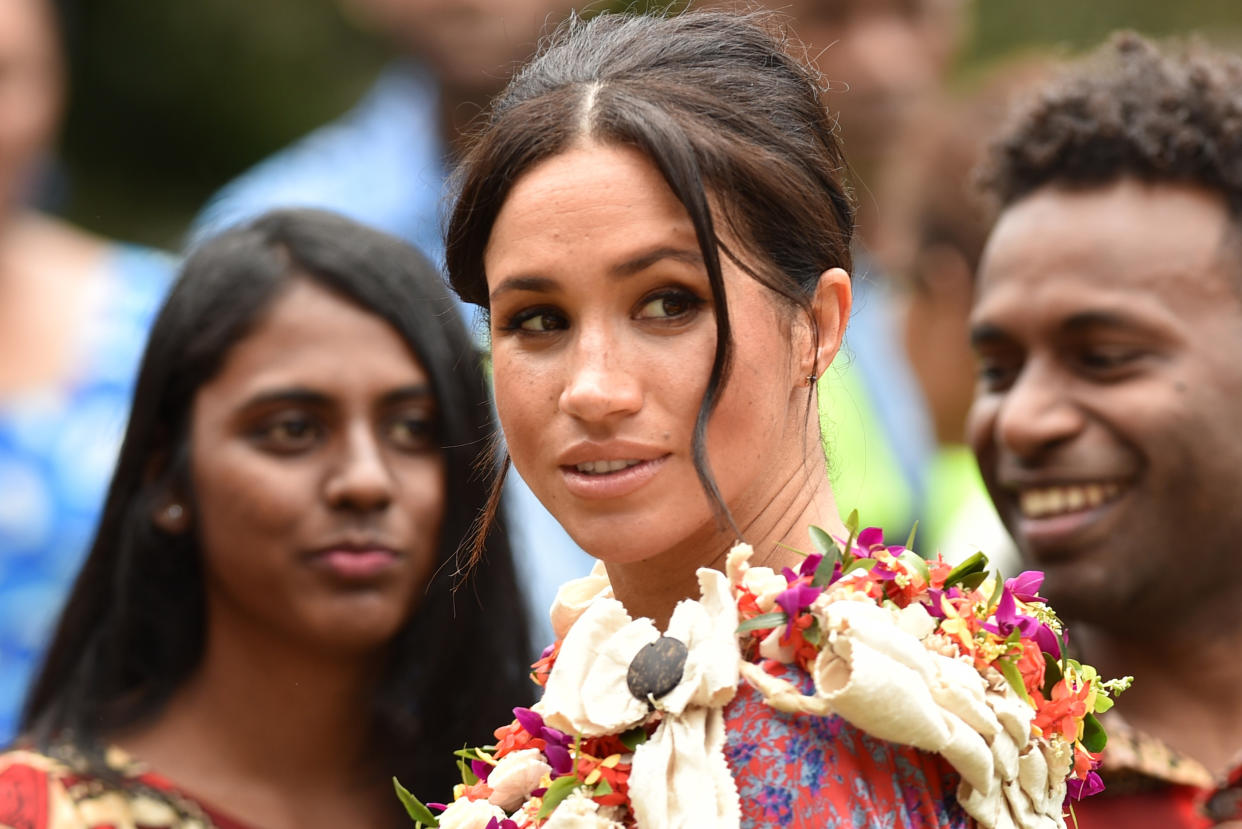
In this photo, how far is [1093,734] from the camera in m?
2.79

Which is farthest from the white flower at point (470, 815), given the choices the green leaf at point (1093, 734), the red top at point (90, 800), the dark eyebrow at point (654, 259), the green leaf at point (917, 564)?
the red top at point (90, 800)

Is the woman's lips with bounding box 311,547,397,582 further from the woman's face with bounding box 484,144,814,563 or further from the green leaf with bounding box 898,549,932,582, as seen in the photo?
the green leaf with bounding box 898,549,932,582

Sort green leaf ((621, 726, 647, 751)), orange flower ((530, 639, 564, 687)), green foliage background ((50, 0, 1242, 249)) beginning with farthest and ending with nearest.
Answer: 1. green foliage background ((50, 0, 1242, 249))
2. orange flower ((530, 639, 564, 687))
3. green leaf ((621, 726, 647, 751))

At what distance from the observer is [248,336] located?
427 cm

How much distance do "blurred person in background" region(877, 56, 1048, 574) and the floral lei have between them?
9.80ft

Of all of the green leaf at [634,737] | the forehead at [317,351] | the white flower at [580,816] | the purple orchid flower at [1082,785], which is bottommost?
the white flower at [580,816]

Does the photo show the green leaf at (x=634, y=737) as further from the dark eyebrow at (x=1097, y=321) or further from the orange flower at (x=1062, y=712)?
the dark eyebrow at (x=1097, y=321)

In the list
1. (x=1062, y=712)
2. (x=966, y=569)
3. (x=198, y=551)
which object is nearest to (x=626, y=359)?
(x=966, y=569)

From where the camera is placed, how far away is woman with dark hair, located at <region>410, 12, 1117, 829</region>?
240 cm

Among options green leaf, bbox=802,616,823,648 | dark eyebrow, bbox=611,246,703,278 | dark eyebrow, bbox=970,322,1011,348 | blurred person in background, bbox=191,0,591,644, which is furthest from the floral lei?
blurred person in background, bbox=191,0,591,644

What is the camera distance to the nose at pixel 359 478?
13.4 feet

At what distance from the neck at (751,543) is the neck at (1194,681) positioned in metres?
1.25

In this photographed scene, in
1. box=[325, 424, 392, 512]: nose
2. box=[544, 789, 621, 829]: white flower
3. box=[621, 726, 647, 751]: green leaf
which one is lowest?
box=[544, 789, 621, 829]: white flower

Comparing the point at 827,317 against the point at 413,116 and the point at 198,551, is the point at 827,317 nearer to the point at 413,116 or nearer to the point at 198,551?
the point at 198,551
